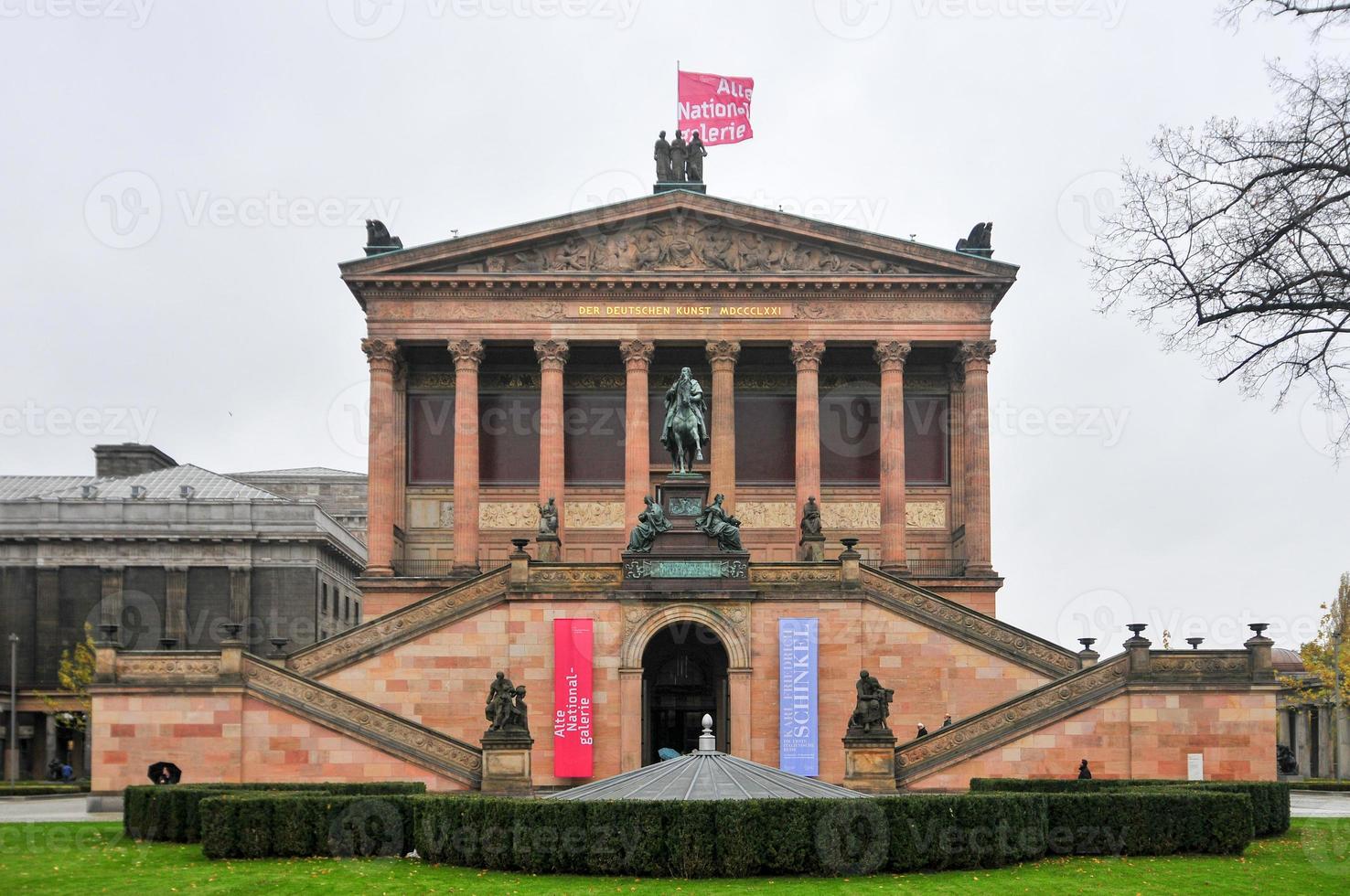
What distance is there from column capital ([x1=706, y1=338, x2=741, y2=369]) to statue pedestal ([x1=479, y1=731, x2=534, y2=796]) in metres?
27.7

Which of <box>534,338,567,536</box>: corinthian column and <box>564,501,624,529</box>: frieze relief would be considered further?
<box>564,501,624,529</box>: frieze relief

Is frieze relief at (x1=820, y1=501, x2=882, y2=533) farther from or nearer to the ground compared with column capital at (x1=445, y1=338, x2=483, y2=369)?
nearer to the ground

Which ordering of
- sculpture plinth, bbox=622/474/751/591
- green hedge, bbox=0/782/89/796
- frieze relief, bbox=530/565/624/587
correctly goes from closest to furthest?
sculpture plinth, bbox=622/474/751/591 < frieze relief, bbox=530/565/624/587 < green hedge, bbox=0/782/89/796

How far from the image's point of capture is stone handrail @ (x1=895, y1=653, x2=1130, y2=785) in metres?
44.2

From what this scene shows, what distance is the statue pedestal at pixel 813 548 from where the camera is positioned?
54.1 m

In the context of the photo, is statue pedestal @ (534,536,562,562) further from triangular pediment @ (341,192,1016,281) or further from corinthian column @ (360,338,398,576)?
triangular pediment @ (341,192,1016,281)

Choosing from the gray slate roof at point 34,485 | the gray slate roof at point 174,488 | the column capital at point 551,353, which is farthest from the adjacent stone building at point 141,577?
the column capital at point 551,353

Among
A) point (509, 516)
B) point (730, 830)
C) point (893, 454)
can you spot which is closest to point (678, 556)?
point (893, 454)

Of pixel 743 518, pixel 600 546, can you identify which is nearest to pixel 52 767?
pixel 600 546

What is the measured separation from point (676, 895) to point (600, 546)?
4308cm

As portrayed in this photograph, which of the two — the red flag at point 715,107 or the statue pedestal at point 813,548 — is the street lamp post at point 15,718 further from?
the statue pedestal at point 813,548

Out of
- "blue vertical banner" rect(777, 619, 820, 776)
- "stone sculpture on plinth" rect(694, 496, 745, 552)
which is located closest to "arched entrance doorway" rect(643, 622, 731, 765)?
A: "blue vertical banner" rect(777, 619, 820, 776)

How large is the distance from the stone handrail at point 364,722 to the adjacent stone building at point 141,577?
120 feet

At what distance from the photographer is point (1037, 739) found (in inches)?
1795
